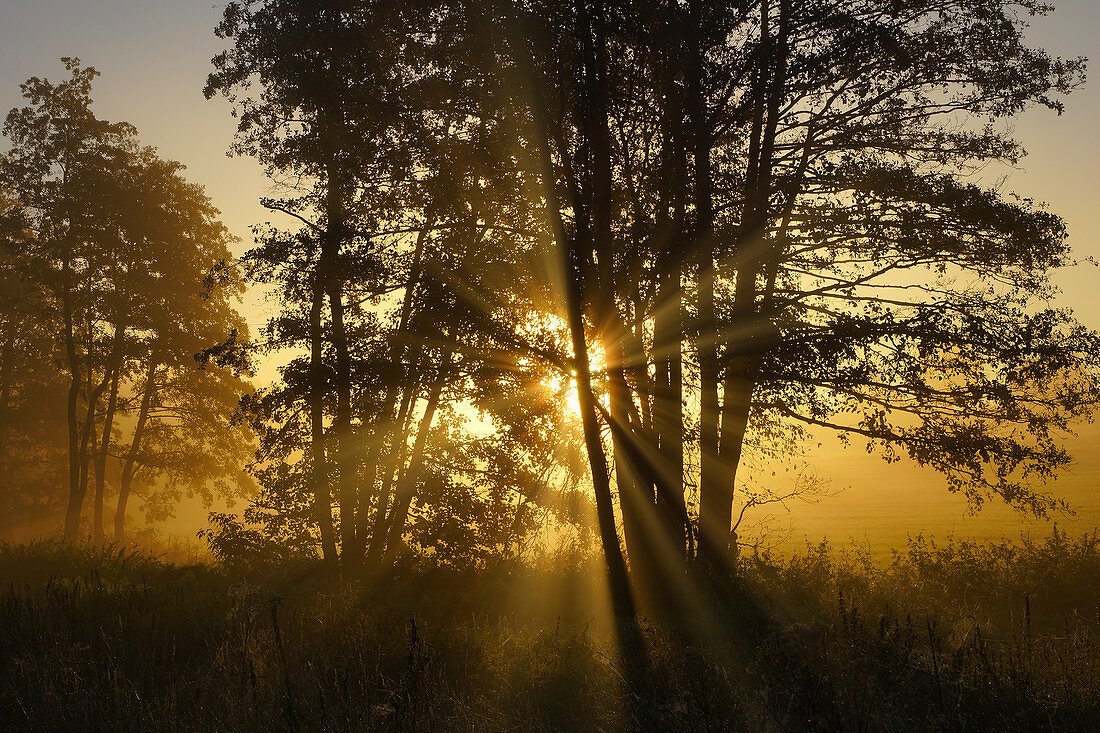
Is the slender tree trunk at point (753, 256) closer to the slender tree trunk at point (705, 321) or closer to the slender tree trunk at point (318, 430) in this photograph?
the slender tree trunk at point (705, 321)

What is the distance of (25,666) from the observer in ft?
18.0

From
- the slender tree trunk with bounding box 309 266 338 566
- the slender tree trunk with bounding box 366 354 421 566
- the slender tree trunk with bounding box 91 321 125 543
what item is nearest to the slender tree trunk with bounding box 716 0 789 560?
the slender tree trunk with bounding box 366 354 421 566

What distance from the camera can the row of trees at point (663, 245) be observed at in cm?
1034

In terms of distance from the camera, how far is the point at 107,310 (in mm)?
23562

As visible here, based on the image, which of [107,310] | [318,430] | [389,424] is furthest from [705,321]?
[107,310]

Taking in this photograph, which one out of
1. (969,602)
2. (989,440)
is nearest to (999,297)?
(989,440)

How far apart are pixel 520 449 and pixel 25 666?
8221 mm

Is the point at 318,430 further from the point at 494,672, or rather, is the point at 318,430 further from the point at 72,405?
the point at 72,405

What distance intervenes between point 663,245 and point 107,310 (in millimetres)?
21617

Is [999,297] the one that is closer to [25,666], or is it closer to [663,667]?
[663,667]

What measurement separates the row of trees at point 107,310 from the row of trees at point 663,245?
1024 centimetres

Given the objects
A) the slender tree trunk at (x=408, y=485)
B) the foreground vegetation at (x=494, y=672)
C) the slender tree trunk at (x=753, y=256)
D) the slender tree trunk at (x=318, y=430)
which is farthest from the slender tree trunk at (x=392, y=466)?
the slender tree trunk at (x=753, y=256)

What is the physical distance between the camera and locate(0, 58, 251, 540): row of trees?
22469 millimetres

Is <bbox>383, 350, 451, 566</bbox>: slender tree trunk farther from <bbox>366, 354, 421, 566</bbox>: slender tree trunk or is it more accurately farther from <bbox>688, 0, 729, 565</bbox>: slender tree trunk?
<bbox>688, 0, 729, 565</bbox>: slender tree trunk
